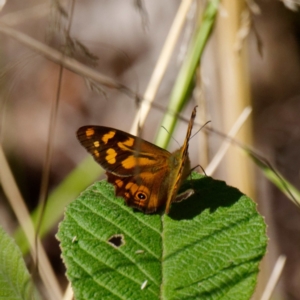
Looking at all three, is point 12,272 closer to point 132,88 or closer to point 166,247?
point 166,247

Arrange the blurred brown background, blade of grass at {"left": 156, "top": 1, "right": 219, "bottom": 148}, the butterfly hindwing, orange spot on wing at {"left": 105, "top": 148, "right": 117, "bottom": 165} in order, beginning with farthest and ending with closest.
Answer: the blurred brown background, blade of grass at {"left": 156, "top": 1, "right": 219, "bottom": 148}, orange spot on wing at {"left": 105, "top": 148, "right": 117, "bottom": 165}, the butterfly hindwing

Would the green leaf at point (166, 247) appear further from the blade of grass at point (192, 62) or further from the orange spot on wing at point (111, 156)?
the blade of grass at point (192, 62)

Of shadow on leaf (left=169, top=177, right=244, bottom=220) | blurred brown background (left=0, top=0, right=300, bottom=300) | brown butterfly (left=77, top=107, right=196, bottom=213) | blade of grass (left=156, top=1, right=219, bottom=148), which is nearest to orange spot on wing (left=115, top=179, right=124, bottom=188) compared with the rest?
brown butterfly (left=77, top=107, right=196, bottom=213)

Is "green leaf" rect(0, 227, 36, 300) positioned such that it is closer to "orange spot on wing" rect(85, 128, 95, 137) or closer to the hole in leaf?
the hole in leaf

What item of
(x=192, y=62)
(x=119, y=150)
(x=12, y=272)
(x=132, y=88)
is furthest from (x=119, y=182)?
(x=132, y=88)

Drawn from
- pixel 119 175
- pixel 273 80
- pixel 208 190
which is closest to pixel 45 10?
pixel 119 175

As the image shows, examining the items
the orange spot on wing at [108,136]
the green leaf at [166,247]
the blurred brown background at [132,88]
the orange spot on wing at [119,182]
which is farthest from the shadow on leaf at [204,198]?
the blurred brown background at [132,88]
